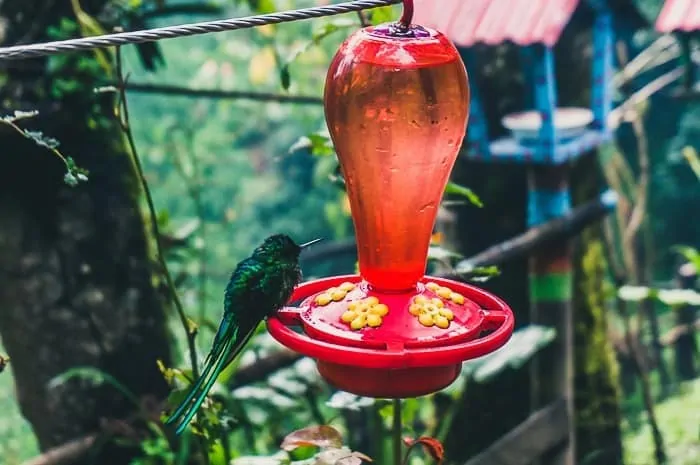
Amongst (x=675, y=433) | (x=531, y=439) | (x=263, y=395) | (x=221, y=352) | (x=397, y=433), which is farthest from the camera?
(x=675, y=433)

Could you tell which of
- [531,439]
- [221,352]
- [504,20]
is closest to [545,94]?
[504,20]

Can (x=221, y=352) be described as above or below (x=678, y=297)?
above

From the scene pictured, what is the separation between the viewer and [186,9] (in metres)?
3.09

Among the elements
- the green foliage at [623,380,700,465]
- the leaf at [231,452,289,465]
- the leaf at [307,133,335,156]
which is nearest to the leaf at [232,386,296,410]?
the leaf at [231,452,289,465]

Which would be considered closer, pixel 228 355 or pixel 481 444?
pixel 228 355

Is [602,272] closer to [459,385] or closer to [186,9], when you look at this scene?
[459,385]

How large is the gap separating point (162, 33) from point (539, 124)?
2.12 m

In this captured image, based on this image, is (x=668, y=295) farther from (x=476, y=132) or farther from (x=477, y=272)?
(x=477, y=272)

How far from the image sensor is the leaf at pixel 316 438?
173 centimetres

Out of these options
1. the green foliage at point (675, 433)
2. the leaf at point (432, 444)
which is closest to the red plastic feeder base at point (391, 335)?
the leaf at point (432, 444)

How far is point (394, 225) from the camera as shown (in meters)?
1.51

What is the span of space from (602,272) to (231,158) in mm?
4025

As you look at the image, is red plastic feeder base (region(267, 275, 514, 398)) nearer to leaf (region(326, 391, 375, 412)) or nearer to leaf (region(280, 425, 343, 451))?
leaf (region(280, 425, 343, 451))

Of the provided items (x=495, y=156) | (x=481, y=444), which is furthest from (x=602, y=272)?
(x=495, y=156)
